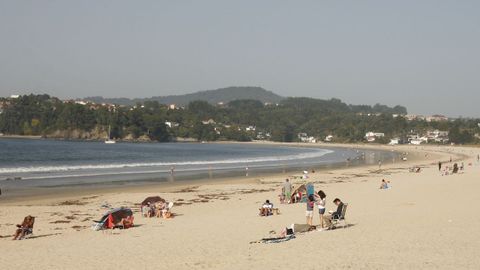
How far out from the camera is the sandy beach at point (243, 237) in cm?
1116

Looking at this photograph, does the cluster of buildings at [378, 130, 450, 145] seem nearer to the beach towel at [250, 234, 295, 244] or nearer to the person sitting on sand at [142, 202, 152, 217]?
the person sitting on sand at [142, 202, 152, 217]

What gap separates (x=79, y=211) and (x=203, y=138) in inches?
6815

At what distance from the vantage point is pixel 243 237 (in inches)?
564

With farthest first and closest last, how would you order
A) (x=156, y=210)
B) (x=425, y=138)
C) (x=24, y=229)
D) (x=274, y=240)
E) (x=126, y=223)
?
(x=425, y=138), (x=156, y=210), (x=126, y=223), (x=24, y=229), (x=274, y=240)

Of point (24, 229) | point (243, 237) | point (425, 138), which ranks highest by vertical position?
point (425, 138)

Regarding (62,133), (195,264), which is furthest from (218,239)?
(62,133)

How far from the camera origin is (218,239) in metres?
14.0

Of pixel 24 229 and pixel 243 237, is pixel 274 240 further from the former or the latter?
pixel 24 229

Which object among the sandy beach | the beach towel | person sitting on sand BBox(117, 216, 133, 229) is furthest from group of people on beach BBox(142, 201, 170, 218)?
the beach towel

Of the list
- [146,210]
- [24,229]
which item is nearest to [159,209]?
[146,210]

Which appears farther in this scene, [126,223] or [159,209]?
[159,209]

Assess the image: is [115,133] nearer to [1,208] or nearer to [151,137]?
[151,137]

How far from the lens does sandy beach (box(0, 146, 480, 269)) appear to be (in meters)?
11.2

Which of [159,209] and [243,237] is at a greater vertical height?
[159,209]
